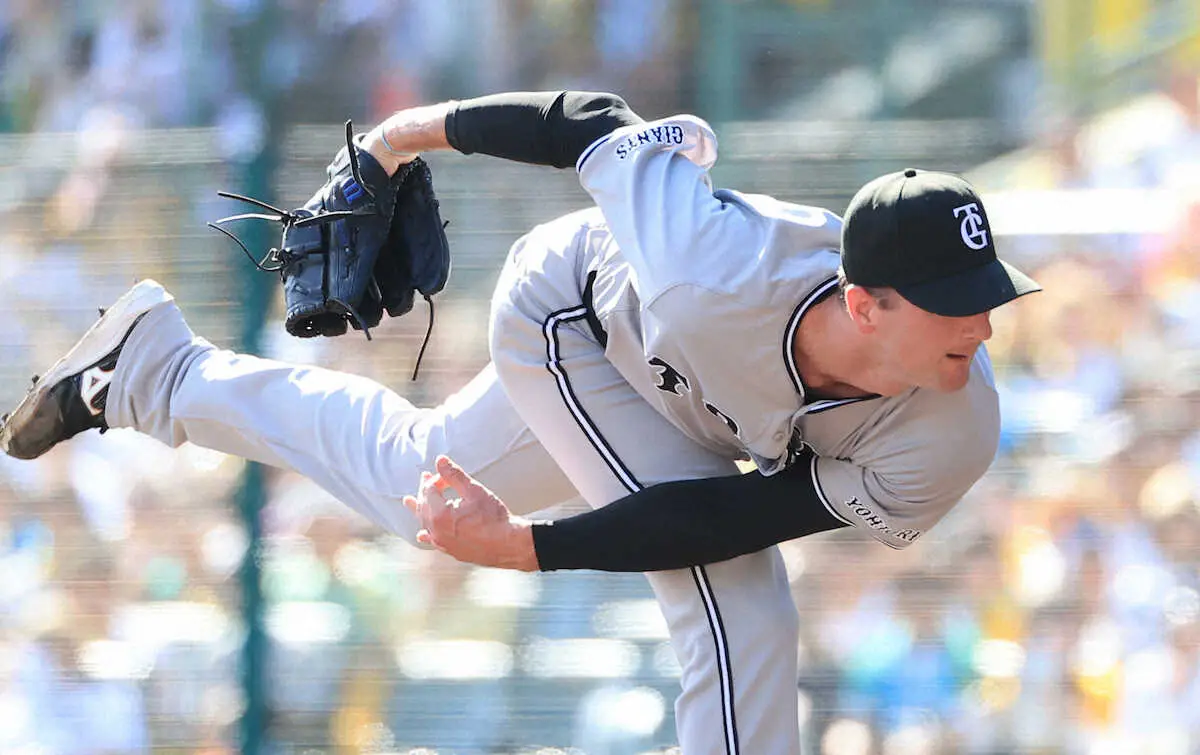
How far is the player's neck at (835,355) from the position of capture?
221 centimetres

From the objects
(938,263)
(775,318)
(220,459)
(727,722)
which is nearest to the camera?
(938,263)

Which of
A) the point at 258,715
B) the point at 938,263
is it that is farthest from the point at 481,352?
the point at 938,263

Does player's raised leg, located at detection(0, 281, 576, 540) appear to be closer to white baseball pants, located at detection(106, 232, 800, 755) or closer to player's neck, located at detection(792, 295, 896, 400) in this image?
white baseball pants, located at detection(106, 232, 800, 755)

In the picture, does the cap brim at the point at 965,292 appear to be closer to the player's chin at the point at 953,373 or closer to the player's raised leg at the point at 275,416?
the player's chin at the point at 953,373

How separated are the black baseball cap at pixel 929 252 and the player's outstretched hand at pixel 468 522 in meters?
0.66

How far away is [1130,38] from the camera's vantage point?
3.36 m

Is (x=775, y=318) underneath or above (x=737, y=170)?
underneath

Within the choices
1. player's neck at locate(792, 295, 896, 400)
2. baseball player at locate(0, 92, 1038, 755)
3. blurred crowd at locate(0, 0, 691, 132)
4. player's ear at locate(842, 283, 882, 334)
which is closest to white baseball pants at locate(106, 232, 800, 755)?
baseball player at locate(0, 92, 1038, 755)

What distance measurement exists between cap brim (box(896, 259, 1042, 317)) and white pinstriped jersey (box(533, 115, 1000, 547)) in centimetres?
18

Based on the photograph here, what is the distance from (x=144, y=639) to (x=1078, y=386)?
229 cm

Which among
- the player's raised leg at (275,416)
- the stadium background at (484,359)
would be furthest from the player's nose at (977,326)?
the stadium background at (484,359)

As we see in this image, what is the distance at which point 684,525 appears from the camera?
2.39 metres

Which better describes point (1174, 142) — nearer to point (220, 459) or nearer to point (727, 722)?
point (727, 722)

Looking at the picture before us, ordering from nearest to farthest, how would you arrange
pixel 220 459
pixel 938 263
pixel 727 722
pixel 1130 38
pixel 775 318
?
pixel 938 263
pixel 775 318
pixel 727 722
pixel 1130 38
pixel 220 459
